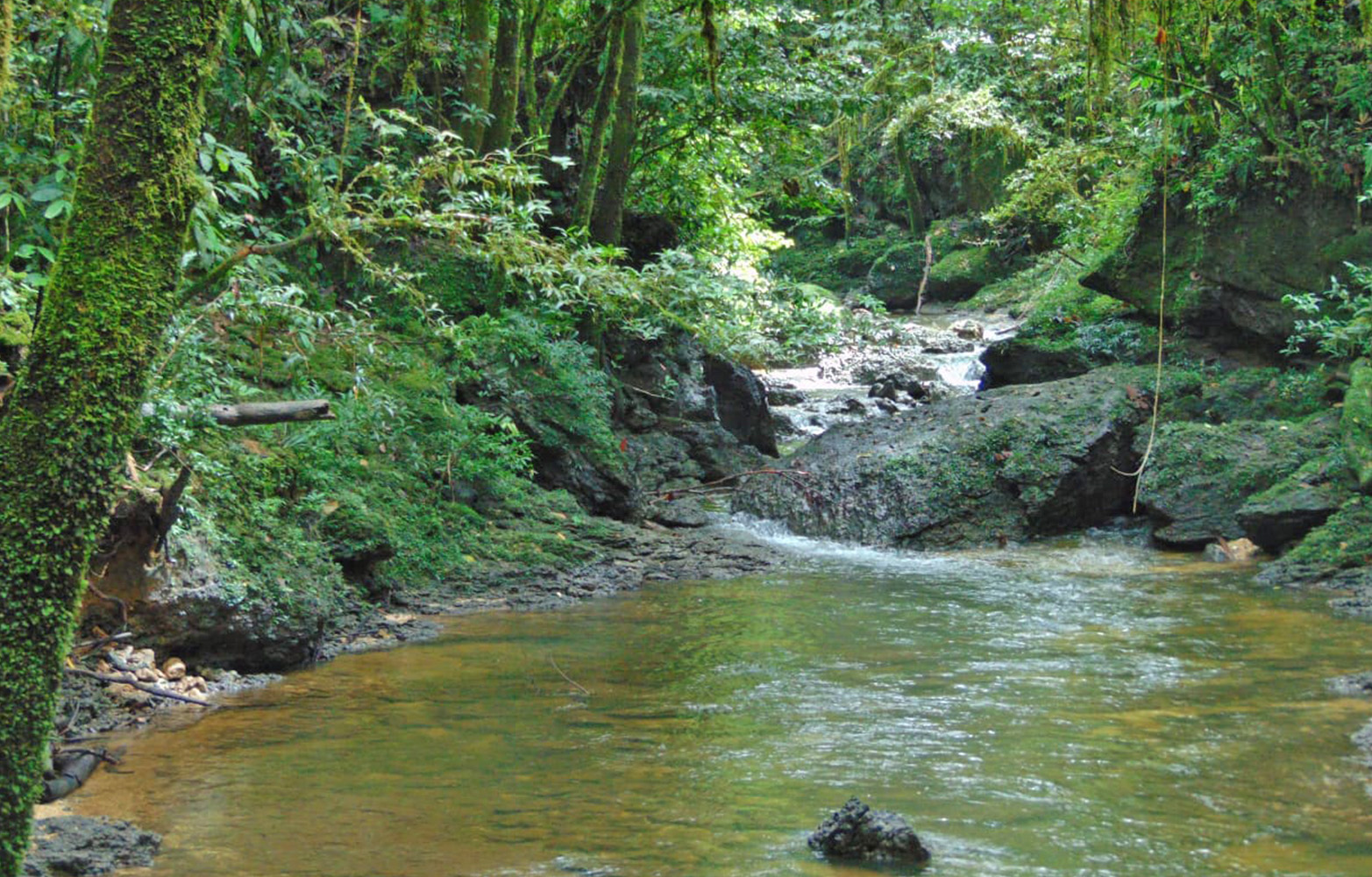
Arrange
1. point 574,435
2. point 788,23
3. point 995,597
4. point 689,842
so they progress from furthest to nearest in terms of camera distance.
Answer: point 788,23, point 574,435, point 995,597, point 689,842

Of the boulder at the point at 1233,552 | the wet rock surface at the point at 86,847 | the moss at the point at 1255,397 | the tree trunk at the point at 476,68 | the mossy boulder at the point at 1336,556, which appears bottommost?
the wet rock surface at the point at 86,847

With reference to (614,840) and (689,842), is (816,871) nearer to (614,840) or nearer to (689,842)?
(689,842)

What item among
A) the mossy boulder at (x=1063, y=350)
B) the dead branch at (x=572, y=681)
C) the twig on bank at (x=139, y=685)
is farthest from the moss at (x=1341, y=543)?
the twig on bank at (x=139, y=685)

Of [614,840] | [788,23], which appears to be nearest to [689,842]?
[614,840]

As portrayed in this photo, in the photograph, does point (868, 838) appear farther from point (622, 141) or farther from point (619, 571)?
point (622, 141)

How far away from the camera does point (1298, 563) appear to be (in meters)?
9.51

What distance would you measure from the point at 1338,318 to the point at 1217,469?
2.91 meters

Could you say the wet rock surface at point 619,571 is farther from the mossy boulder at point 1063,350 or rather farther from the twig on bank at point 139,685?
the mossy boulder at point 1063,350

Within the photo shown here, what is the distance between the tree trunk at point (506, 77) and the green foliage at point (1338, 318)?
8.70 meters

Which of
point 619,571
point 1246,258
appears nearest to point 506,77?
point 619,571

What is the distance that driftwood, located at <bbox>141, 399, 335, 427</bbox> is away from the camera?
216 inches

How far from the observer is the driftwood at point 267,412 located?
5.49 meters

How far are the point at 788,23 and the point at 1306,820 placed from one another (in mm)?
14718

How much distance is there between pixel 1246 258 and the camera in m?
13.8
